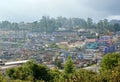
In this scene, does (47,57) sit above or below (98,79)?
below

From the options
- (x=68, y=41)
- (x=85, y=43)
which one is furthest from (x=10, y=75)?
(x=68, y=41)

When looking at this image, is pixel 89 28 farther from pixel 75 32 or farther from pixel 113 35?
pixel 113 35

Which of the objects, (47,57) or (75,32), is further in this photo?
(75,32)

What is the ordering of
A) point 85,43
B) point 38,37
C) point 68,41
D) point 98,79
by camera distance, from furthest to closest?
point 38,37, point 68,41, point 85,43, point 98,79

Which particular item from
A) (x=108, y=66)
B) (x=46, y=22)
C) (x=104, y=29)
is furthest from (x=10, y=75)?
(x=46, y=22)

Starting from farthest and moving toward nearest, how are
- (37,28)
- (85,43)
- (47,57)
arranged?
(37,28)
(85,43)
(47,57)

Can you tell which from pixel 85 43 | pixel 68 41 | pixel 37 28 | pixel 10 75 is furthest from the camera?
pixel 37 28

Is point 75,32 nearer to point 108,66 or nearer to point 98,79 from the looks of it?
point 108,66

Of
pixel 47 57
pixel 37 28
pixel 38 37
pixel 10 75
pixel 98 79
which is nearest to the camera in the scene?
pixel 98 79

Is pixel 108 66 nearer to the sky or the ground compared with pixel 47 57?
nearer to the sky
